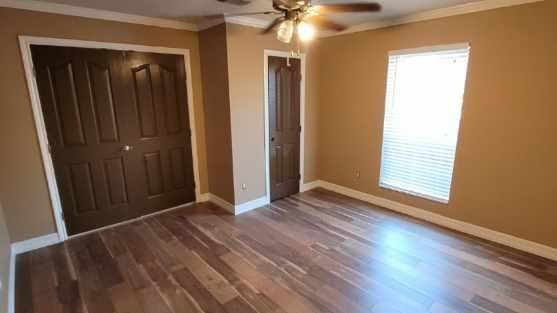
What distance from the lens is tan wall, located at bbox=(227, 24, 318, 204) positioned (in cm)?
332

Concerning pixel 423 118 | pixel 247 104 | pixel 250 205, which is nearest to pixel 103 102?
pixel 247 104

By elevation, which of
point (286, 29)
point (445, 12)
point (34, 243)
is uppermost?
point (445, 12)

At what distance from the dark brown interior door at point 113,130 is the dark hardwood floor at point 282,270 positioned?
358 millimetres

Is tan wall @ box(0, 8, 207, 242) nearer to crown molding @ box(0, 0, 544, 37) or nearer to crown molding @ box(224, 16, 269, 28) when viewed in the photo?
crown molding @ box(0, 0, 544, 37)

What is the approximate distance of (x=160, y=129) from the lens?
352 cm

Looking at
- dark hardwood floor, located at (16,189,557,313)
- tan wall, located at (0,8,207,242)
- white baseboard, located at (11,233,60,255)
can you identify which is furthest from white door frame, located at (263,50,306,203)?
white baseboard, located at (11,233,60,255)

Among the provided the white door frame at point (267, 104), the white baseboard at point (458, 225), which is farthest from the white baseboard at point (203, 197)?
the white baseboard at point (458, 225)

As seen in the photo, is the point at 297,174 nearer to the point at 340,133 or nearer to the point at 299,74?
the point at 340,133

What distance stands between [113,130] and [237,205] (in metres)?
1.73

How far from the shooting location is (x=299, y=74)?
13.3 ft

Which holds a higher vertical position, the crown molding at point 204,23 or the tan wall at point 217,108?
the crown molding at point 204,23

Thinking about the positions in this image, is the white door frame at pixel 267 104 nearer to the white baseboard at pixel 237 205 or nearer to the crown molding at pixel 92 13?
the white baseboard at pixel 237 205

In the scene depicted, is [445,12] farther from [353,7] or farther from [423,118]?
[353,7]

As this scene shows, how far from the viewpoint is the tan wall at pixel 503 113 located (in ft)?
8.22
